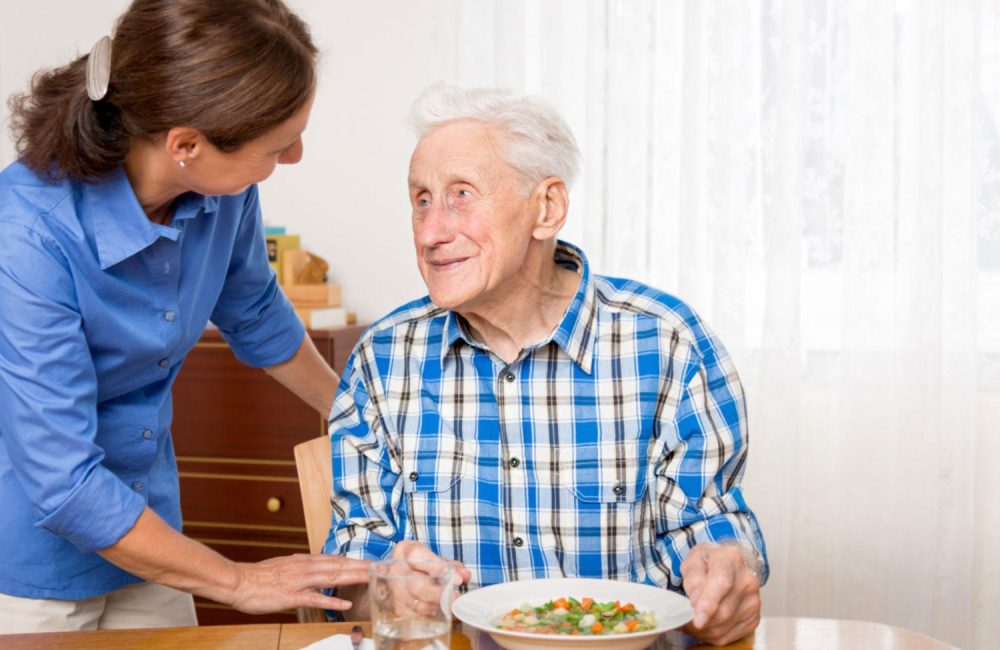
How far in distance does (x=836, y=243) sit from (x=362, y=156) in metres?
1.62

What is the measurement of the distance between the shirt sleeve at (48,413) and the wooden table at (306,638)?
15cm

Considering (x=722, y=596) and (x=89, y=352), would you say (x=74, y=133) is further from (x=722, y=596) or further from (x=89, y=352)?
(x=722, y=596)

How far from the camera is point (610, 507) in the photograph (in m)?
1.75

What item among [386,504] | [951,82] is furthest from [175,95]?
[951,82]

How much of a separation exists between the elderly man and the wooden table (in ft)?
0.76

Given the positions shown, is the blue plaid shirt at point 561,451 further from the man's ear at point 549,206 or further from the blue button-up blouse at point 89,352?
the blue button-up blouse at point 89,352

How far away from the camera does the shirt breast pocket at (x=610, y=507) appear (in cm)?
175

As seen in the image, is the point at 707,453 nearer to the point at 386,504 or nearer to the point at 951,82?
the point at 386,504

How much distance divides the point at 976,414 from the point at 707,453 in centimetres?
198

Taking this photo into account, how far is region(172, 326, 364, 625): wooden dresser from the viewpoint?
133 inches

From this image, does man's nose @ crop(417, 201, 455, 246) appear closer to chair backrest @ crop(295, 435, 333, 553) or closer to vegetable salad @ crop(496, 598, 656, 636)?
chair backrest @ crop(295, 435, 333, 553)

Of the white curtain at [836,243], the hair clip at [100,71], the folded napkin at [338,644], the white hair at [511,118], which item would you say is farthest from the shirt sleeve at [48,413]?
the white curtain at [836,243]

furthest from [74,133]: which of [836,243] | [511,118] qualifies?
[836,243]

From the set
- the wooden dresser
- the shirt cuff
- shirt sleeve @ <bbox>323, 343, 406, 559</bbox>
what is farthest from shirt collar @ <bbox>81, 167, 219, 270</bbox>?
the wooden dresser
